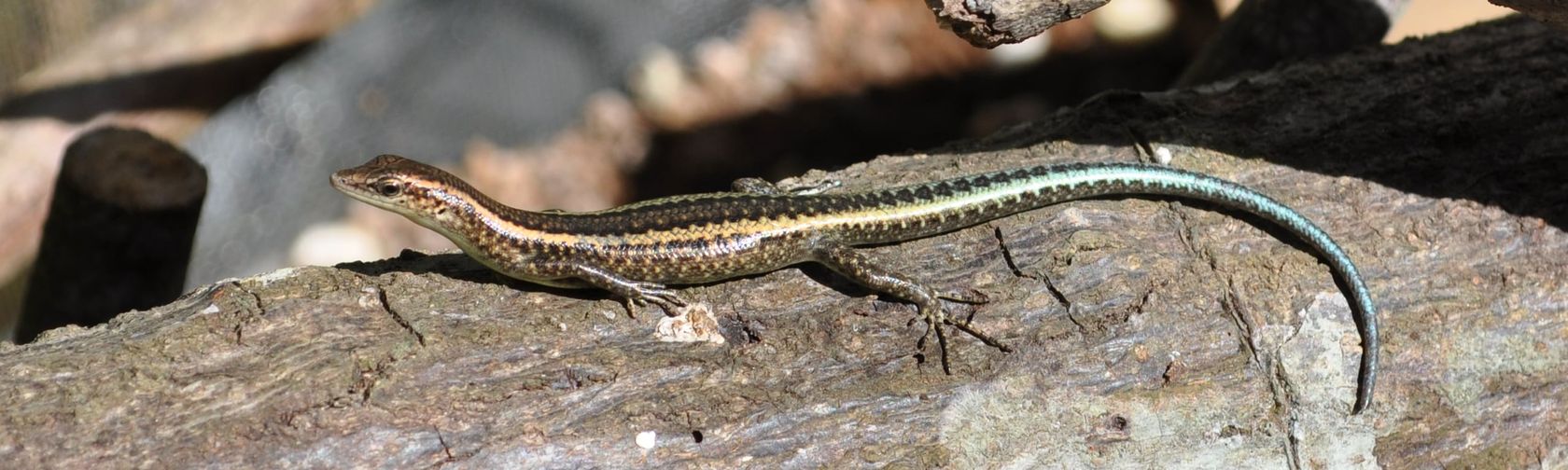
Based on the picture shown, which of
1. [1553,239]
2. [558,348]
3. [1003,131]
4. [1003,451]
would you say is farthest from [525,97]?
[1553,239]

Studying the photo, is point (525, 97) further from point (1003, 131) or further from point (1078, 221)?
point (1078, 221)

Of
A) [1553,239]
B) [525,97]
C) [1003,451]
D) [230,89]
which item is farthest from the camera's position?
[525,97]

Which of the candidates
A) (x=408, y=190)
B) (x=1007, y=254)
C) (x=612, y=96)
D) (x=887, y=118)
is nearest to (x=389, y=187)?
(x=408, y=190)

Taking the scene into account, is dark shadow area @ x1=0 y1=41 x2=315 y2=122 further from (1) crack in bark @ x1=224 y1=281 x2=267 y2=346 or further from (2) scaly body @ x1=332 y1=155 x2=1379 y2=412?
(1) crack in bark @ x1=224 y1=281 x2=267 y2=346

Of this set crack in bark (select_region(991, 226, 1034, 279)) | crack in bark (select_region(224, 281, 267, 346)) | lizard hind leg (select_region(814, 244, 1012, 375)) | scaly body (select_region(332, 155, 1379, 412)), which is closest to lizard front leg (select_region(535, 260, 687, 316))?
scaly body (select_region(332, 155, 1379, 412))

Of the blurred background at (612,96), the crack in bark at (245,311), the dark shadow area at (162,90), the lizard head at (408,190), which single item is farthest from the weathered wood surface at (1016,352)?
the blurred background at (612,96)

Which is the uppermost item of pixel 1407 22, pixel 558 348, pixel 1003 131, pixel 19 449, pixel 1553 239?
pixel 1407 22
